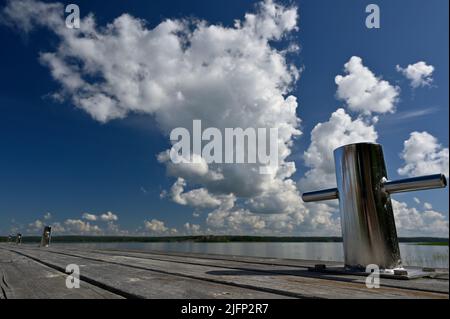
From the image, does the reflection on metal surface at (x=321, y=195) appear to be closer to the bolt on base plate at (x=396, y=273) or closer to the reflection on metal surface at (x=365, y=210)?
the reflection on metal surface at (x=365, y=210)

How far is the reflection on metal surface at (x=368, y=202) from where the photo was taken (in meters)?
3.20

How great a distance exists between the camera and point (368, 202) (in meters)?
3.38

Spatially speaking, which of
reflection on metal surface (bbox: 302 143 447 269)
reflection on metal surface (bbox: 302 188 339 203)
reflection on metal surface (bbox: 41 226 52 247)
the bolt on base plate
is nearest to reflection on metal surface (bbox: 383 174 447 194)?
reflection on metal surface (bbox: 302 143 447 269)

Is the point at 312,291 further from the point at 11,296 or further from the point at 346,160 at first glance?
the point at 346,160

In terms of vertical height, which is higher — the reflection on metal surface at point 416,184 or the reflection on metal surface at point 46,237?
the reflection on metal surface at point 416,184

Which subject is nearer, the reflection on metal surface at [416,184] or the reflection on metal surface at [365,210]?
the reflection on metal surface at [416,184]

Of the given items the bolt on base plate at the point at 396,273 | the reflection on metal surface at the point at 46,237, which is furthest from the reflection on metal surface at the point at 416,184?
the reflection on metal surface at the point at 46,237

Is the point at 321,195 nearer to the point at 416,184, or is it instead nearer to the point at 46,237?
the point at 416,184

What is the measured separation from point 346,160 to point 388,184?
534mm

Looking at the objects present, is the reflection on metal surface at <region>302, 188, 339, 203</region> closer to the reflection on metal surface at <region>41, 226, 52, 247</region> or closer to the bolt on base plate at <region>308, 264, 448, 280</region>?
the bolt on base plate at <region>308, 264, 448, 280</region>

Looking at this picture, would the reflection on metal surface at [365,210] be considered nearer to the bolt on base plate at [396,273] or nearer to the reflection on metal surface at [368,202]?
the reflection on metal surface at [368,202]

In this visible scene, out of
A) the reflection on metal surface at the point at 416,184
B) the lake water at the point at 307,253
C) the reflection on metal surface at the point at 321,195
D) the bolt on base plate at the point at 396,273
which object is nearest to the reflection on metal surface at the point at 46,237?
the lake water at the point at 307,253
